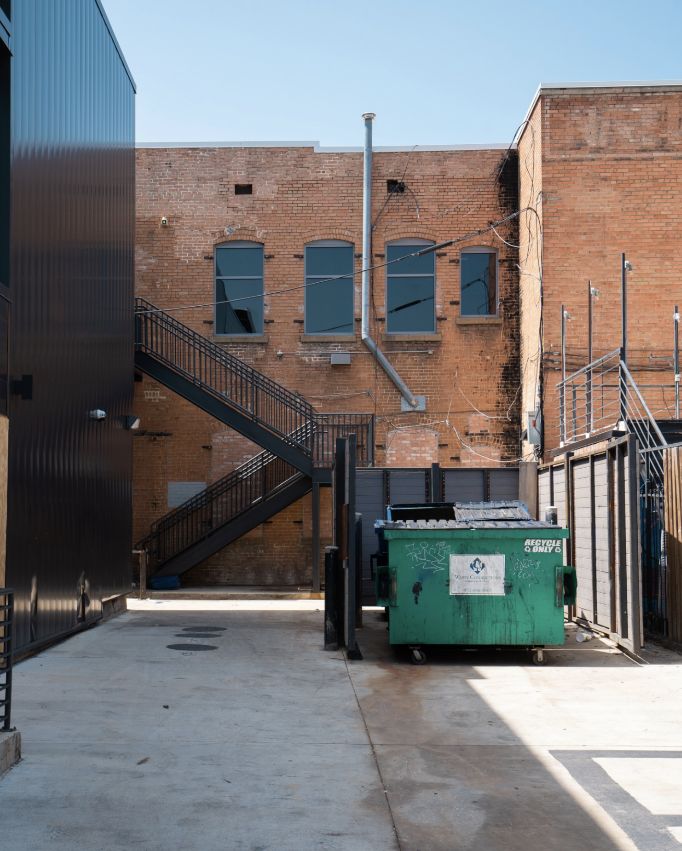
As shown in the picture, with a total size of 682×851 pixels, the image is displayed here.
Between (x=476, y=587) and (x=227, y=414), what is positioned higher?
(x=227, y=414)

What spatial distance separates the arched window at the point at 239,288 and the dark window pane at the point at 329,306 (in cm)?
110

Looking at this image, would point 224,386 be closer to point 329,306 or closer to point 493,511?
point 329,306

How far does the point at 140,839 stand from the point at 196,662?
18.5 ft

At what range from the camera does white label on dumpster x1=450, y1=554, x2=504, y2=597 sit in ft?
34.3

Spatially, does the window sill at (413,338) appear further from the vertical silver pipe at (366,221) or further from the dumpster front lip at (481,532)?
the dumpster front lip at (481,532)

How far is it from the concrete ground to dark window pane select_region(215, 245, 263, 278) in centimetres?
1213

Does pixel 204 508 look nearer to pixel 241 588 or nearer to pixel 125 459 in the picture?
pixel 241 588

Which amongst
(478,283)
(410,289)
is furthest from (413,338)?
(478,283)

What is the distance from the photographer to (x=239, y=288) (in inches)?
854

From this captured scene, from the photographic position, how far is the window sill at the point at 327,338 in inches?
838

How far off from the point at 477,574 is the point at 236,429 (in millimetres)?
8966

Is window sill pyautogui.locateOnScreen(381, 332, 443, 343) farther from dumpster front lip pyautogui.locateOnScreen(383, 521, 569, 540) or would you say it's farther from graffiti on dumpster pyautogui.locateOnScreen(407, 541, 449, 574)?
graffiti on dumpster pyautogui.locateOnScreen(407, 541, 449, 574)

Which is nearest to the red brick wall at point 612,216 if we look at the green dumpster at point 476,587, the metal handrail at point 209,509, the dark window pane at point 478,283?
the dark window pane at point 478,283

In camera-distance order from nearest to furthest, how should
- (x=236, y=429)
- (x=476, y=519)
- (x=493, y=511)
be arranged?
(x=476, y=519), (x=493, y=511), (x=236, y=429)
